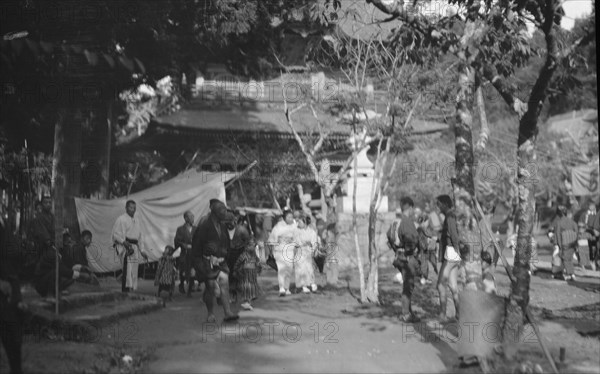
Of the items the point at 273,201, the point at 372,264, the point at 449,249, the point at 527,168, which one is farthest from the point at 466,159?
the point at 273,201

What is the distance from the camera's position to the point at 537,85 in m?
8.43

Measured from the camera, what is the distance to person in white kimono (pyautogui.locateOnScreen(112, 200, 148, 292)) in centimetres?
1306

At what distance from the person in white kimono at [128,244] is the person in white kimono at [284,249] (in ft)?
8.61

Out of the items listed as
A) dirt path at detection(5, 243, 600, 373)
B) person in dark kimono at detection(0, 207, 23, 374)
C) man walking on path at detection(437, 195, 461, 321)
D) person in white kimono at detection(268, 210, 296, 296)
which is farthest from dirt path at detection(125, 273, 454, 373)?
person in white kimono at detection(268, 210, 296, 296)

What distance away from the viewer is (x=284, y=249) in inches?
543

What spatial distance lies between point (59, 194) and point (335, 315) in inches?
324

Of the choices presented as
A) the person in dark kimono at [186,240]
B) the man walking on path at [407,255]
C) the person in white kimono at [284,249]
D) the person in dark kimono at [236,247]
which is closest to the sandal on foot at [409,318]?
the man walking on path at [407,255]

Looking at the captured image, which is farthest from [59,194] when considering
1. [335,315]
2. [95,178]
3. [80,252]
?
[335,315]

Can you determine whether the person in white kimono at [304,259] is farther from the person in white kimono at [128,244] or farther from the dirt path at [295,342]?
the person in white kimono at [128,244]

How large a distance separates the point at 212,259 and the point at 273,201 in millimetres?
10992

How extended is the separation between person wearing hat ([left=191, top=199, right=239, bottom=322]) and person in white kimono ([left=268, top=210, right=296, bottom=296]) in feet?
12.8

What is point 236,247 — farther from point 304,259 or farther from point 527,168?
point 527,168

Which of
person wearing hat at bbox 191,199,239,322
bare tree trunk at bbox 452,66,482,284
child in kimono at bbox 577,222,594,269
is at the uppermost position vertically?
bare tree trunk at bbox 452,66,482,284

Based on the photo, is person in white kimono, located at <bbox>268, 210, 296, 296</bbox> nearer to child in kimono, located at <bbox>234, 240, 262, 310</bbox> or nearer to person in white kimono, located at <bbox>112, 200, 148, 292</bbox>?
child in kimono, located at <bbox>234, 240, 262, 310</bbox>
